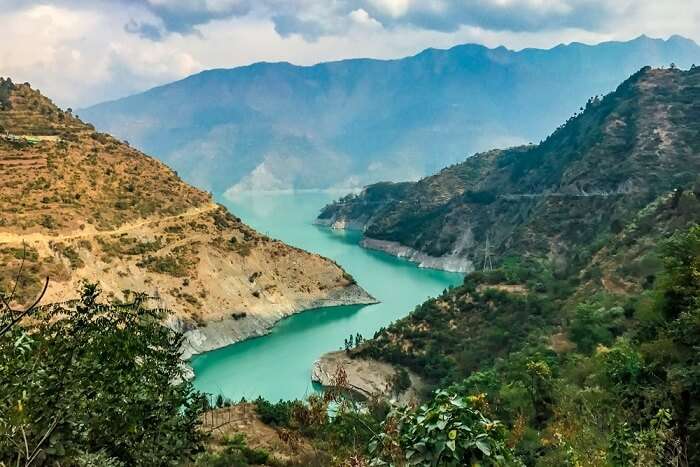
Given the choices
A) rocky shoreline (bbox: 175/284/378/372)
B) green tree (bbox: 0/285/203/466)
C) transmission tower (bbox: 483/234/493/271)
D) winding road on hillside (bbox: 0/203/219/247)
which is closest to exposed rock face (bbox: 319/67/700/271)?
transmission tower (bbox: 483/234/493/271)

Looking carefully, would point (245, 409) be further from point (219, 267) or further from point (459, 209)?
point (459, 209)

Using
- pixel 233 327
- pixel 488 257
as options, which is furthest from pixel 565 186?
pixel 233 327

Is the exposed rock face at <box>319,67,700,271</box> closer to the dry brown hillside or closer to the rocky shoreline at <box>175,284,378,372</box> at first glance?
the rocky shoreline at <box>175,284,378,372</box>

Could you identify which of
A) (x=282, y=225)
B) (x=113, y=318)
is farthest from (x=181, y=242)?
(x=282, y=225)

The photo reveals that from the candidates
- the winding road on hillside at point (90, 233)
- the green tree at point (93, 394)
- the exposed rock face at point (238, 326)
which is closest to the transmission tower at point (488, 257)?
the exposed rock face at point (238, 326)

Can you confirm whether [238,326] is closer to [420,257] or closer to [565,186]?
[565,186]

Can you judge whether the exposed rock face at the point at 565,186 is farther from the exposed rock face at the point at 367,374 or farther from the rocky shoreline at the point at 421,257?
the exposed rock face at the point at 367,374

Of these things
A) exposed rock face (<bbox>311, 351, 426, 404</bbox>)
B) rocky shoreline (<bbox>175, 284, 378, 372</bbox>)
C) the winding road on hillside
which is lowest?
exposed rock face (<bbox>311, 351, 426, 404</bbox>)
